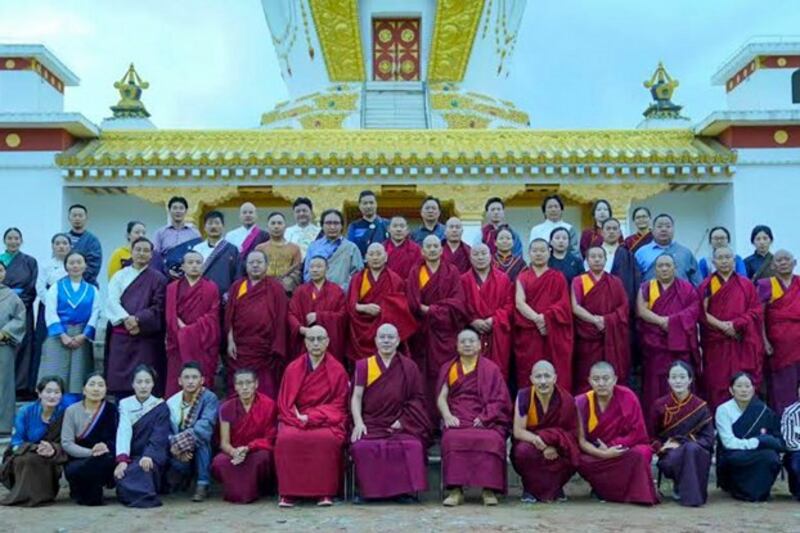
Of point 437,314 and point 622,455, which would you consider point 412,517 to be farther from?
point 437,314

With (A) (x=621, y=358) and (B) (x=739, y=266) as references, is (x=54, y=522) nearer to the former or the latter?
(A) (x=621, y=358)

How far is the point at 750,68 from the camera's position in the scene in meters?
13.6

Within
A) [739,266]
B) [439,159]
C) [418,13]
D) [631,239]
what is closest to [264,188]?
[439,159]

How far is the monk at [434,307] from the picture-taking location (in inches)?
264

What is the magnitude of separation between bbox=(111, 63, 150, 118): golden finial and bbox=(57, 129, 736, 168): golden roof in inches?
158

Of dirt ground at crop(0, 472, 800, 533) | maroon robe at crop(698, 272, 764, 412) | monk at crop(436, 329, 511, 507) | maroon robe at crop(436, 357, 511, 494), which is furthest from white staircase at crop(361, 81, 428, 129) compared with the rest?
dirt ground at crop(0, 472, 800, 533)

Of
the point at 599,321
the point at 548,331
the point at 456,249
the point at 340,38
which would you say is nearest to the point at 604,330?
the point at 599,321

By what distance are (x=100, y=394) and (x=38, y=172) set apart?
6720 mm

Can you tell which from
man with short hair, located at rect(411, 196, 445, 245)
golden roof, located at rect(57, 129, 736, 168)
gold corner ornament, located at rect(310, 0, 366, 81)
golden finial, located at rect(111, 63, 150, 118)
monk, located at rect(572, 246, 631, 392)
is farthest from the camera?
golden finial, located at rect(111, 63, 150, 118)

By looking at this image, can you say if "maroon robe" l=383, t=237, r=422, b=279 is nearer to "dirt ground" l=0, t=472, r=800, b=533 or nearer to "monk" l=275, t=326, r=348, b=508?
"monk" l=275, t=326, r=348, b=508

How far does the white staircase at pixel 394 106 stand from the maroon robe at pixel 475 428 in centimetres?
838

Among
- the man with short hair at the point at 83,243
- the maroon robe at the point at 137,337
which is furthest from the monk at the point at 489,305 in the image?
the man with short hair at the point at 83,243

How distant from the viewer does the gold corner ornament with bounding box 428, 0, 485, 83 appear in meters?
14.9

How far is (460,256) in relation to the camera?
728 cm
